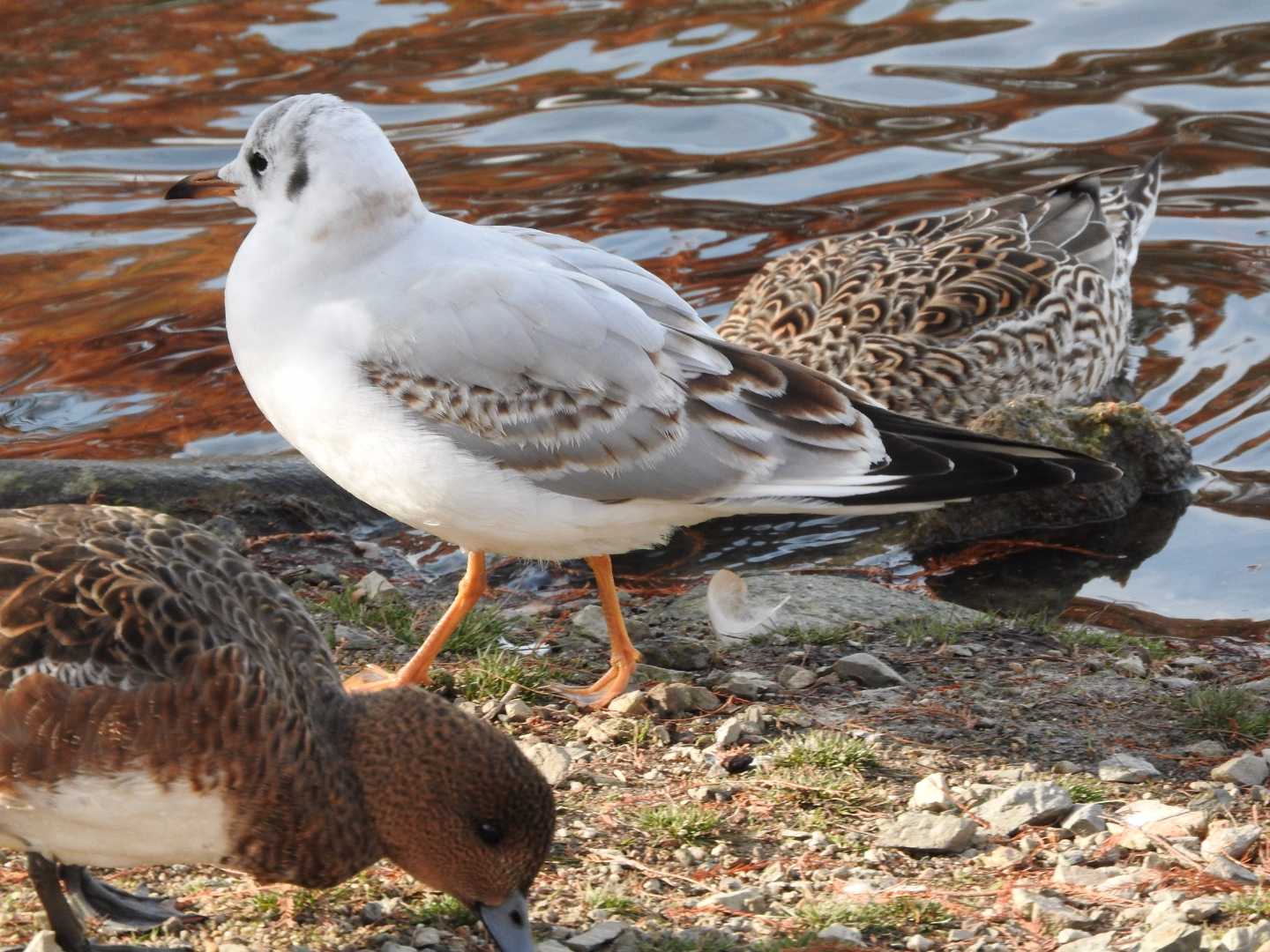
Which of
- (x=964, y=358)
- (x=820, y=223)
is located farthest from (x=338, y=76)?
(x=964, y=358)

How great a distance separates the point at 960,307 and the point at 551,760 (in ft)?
14.5

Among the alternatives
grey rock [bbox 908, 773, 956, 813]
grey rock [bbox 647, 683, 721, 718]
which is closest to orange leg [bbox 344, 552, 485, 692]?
grey rock [bbox 647, 683, 721, 718]

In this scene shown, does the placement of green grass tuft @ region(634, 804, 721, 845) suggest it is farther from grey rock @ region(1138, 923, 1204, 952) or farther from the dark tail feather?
the dark tail feather

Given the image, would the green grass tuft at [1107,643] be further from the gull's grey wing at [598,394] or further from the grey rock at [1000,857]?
the grey rock at [1000,857]

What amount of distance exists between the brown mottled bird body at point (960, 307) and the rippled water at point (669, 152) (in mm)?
631

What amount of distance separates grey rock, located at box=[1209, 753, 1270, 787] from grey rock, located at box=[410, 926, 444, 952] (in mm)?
2114

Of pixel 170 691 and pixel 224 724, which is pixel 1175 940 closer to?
pixel 224 724

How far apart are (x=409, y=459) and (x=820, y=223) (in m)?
6.25

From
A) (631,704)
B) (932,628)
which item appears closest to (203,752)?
(631,704)

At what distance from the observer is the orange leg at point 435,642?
5602mm

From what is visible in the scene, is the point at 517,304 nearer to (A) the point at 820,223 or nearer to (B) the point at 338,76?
(A) the point at 820,223

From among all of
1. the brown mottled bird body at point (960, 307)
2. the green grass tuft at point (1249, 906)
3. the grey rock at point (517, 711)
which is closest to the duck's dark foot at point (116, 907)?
the grey rock at point (517, 711)

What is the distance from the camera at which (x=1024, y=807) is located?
15.2 feet

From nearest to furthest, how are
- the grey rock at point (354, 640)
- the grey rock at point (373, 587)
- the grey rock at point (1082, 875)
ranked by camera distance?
the grey rock at point (1082, 875) → the grey rock at point (354, 640) → the grey rock at point (373, 587)
